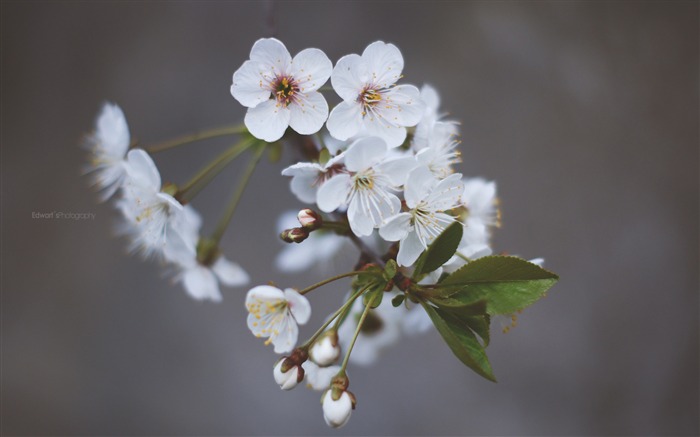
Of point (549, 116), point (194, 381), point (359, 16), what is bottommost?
point (194, 381)

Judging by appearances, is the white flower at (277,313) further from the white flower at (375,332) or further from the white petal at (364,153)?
the white flower at (375,332)

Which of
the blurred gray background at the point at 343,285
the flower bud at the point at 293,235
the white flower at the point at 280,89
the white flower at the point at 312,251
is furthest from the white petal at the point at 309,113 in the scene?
the blurred gray background at the point at 343,285

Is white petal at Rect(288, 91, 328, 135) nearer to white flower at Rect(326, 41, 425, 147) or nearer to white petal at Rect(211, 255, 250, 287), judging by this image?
white flower at Rect(326, 41, 425, 147)

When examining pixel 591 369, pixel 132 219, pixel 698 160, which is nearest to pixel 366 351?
pixel 132 219

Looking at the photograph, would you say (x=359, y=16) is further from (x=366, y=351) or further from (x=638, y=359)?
(x=638, y=359)

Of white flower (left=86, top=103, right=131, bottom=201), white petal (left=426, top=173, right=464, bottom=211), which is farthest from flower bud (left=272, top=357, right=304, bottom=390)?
white flower (left=86, top=103, right=131, bottom=201)
